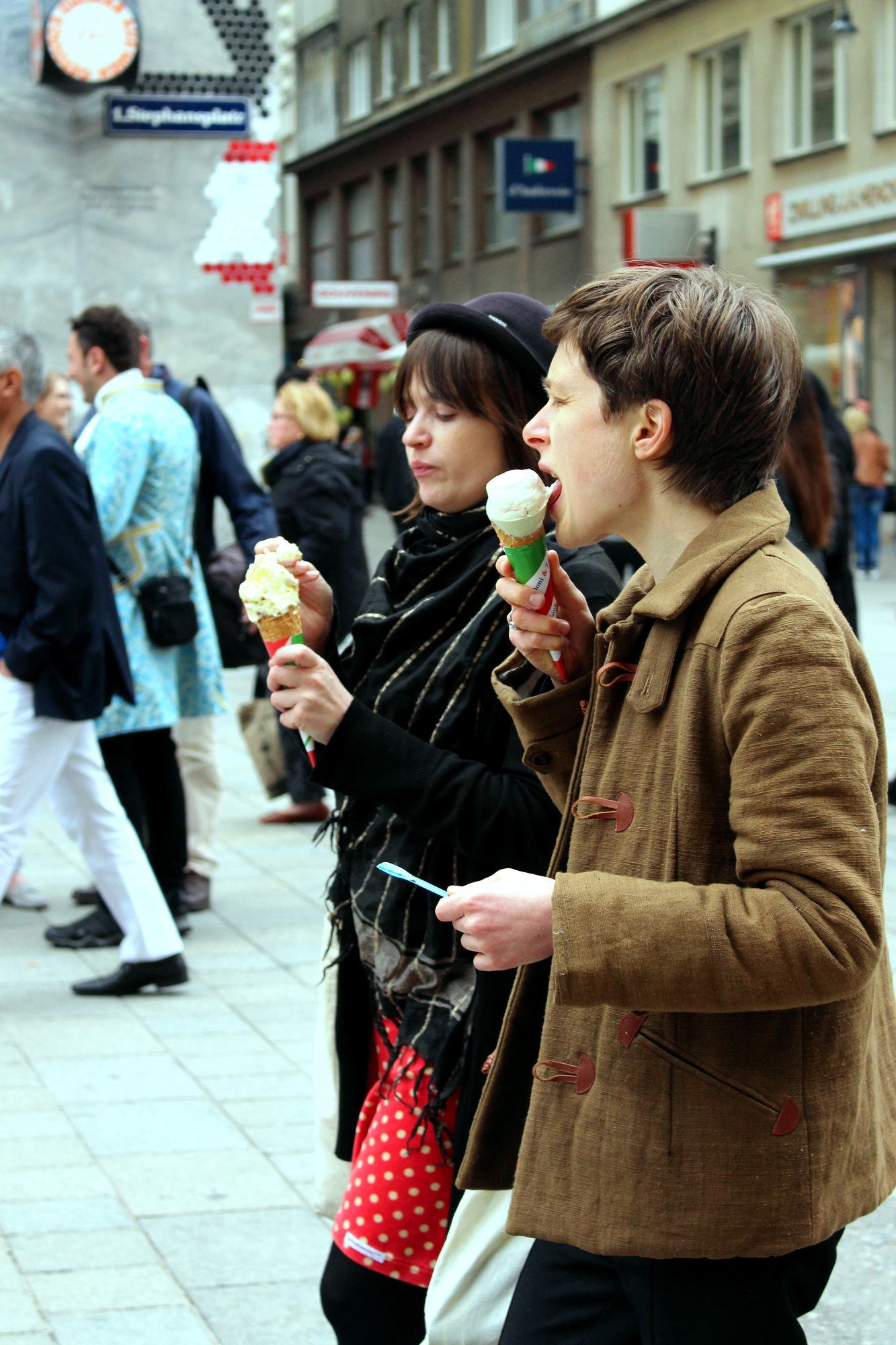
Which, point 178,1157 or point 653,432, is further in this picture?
point 178,1157

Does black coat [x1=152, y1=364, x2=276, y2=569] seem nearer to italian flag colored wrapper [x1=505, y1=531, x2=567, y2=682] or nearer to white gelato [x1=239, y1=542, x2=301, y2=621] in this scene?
white gelato [x1=239, y1=542, x2=301, y2=621]

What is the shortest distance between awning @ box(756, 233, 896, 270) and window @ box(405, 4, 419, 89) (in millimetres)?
15621

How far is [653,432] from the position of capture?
69.7 inches

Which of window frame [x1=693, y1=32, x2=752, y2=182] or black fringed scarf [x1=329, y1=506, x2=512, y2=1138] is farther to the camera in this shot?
window frame [x1=693, y1=32, x2=752, y2=182]

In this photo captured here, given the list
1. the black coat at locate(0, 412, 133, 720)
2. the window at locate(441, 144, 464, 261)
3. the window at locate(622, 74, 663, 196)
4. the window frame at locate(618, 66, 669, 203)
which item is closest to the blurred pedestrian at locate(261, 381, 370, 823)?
the black coat at locate(0, 412, 133, 720)

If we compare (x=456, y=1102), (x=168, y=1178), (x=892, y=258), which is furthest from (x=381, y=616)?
(x=892, y=258)

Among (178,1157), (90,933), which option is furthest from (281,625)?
(90,933)

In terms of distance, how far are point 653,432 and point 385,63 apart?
41.3 m

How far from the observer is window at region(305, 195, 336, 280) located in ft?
149

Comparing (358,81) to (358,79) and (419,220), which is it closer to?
(358,79)

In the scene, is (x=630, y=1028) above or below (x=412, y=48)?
below

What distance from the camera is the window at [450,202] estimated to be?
37719 mm

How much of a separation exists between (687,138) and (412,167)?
1314 centimetres

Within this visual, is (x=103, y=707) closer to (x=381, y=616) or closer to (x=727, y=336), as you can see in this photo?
(x=381, y=616)
